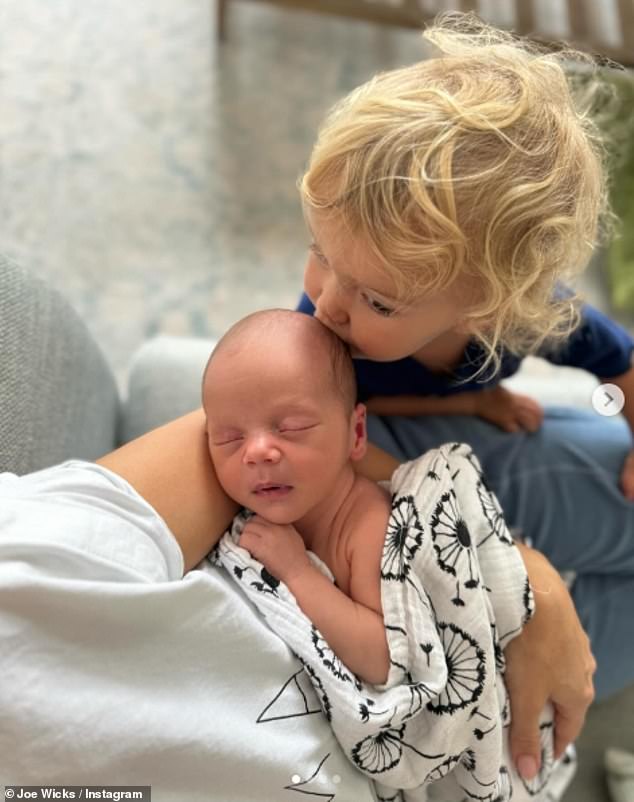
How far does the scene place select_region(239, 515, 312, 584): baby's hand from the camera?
745 millimetres

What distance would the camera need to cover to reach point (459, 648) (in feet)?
2.42

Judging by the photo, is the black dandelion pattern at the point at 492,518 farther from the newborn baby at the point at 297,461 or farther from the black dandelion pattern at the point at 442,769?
the black dandelion pattern at the point at 442,769

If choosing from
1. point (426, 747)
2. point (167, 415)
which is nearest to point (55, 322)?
point (167, 415)

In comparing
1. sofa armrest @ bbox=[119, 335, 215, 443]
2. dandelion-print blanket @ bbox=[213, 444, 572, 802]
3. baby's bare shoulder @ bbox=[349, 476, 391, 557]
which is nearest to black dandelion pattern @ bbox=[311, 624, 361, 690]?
dandelion-print blanket @ bbox=[213, 444, 572, 802]

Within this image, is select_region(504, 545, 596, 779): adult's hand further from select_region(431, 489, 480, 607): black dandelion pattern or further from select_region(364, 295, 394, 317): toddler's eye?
select_region(364, 295, 394, 317): toddler's eye

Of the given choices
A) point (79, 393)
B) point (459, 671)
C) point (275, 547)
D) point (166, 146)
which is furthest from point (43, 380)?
point (166, 146)

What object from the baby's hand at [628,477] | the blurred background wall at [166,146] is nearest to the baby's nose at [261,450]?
the baby's hand at [628,477]

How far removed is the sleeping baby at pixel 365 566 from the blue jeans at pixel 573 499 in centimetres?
20

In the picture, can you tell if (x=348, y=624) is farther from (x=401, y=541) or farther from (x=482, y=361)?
(x=482, y=361)

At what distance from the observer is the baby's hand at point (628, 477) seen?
98cm

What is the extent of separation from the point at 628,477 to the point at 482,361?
0.84 ft

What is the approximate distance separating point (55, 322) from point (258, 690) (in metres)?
0.51

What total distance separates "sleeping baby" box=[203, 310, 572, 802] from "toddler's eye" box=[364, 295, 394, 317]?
0.24 feet

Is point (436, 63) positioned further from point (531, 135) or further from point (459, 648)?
point (459, 648)
